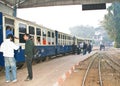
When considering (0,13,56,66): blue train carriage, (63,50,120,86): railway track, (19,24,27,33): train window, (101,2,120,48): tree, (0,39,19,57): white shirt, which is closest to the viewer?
(0,39,19,57): white shirt

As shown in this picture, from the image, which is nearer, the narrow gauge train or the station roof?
the narrow gauge train

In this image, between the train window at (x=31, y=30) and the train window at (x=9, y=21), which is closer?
the train window at (x=9, y=21)

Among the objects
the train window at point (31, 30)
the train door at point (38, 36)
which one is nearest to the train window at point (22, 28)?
the train window at point (31, 30)

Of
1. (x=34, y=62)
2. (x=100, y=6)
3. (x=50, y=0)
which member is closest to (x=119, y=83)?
(x=34, y=62)

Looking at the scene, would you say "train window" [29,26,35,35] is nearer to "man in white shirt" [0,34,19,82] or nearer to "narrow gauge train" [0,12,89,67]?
"narrow gauge train" [0,12,89,67]

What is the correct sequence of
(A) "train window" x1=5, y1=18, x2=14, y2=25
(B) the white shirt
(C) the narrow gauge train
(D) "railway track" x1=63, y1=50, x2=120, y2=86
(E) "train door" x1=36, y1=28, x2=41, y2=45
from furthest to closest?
(E) "train door" x1=36, y1=28, x2=41, y2=45
(A) "train window" x1=5, y1=18, x2=14, y2=25
(C) the narrow gauge train
(D) "railway track" x1=63, y1=50, x2=120, y2=86
(B) the white shirt

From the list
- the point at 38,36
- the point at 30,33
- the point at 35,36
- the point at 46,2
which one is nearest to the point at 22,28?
the point at 30,33

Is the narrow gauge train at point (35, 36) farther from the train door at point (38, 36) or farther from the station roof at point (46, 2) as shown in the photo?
the station roof at point (46, 2)

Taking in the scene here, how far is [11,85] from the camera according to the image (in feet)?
40.4

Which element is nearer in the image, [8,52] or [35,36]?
[8,52]

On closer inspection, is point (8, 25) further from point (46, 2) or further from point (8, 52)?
point (46, 2)

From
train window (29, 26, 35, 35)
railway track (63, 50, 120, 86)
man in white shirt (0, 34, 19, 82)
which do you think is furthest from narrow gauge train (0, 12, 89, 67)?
railway track (63, 50, 120, 86)

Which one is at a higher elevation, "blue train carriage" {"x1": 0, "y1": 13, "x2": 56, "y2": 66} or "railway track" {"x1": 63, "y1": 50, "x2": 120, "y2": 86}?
"blue train carriage" {"x1": 0, "y1": 13, "x2": 56, "y2": 66}

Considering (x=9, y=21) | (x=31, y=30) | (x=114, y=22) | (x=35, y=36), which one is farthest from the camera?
(x=114, y=22)
